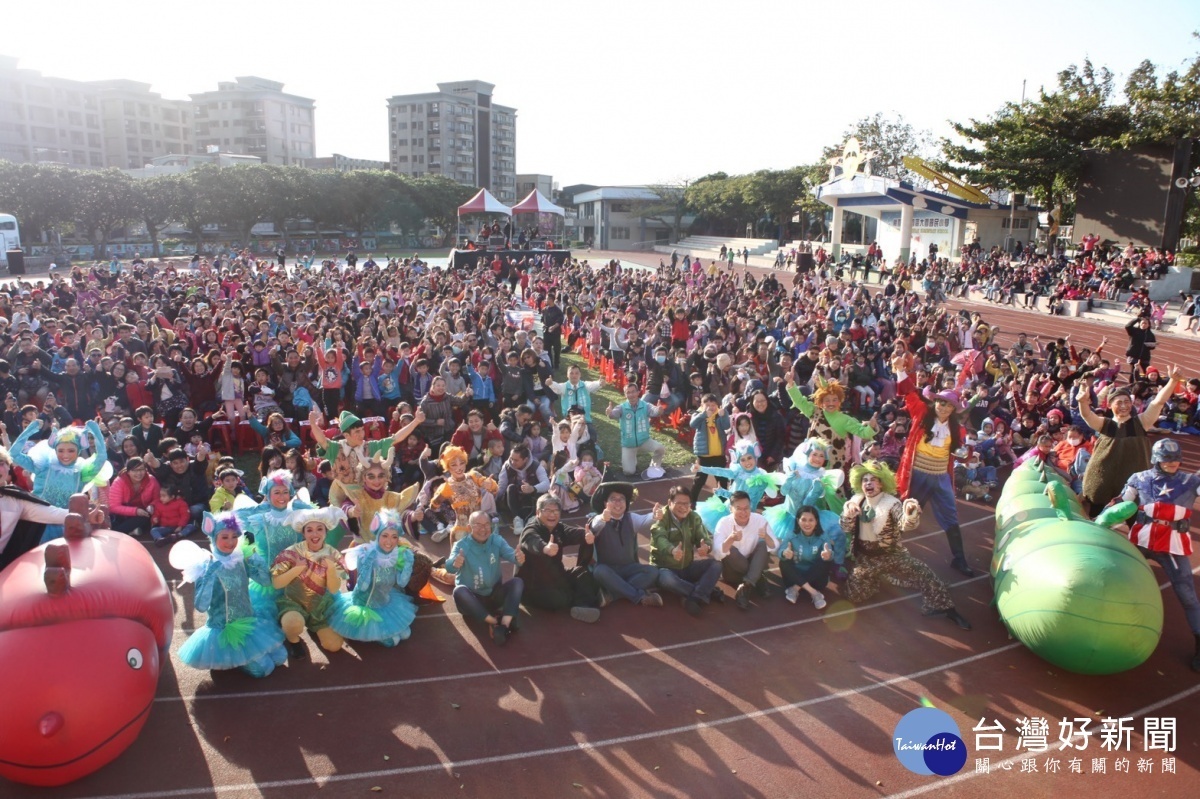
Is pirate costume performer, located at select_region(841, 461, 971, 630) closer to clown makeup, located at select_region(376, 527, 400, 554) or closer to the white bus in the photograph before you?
clown makeup, located at select_region(376, 527, 400, 554)

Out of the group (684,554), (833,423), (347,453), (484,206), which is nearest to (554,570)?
(684,554)

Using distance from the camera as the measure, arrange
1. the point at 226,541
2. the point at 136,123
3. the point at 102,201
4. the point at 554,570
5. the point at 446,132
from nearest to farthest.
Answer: the point at 226,541 → the point at 554,570 → the point at 102,201 → the point at 136,123 → the point at 446,132

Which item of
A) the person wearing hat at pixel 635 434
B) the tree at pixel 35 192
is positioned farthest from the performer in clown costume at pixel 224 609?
the tree at pixel 35 192

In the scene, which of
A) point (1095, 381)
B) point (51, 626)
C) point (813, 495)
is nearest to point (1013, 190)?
point (1095, 381)

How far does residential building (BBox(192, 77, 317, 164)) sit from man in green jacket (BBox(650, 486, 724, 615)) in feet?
349

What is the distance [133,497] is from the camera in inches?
344

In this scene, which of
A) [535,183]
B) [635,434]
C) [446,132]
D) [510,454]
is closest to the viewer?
[510,454]

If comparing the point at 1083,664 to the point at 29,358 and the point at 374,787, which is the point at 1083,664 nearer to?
the point at 374,787

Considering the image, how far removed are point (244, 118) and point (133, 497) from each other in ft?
349

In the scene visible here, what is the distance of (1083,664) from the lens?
239 inches

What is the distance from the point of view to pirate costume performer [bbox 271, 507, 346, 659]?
6.32 meters

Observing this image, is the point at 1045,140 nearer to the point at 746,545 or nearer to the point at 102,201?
the point at 746,545

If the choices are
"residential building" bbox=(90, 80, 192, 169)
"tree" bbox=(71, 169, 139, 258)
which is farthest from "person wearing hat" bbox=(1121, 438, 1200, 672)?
"residential building" bbox=(90, 80, 192, 169)

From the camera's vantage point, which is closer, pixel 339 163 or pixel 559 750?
pixel 559 750
